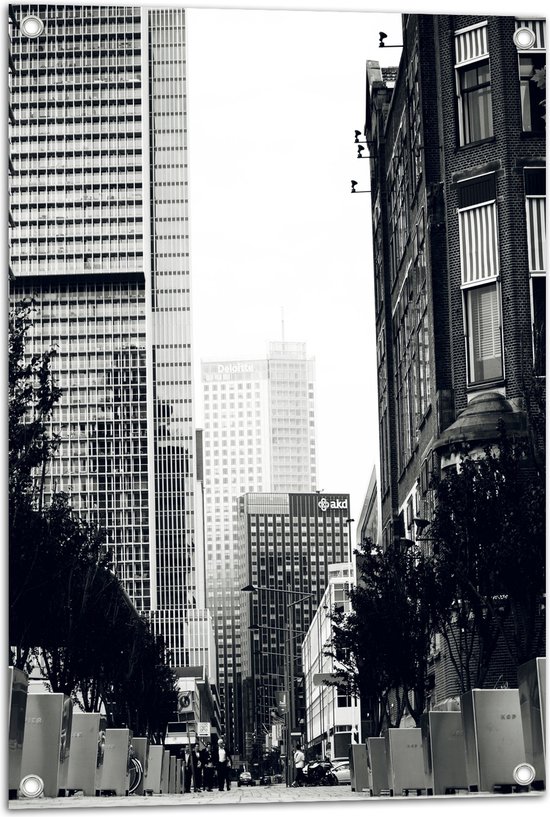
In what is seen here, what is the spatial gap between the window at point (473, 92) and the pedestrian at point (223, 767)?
441 inches

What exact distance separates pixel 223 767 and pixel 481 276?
385 inches

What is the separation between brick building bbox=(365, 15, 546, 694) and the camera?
721 inches

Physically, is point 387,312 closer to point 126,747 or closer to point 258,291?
point 126,747

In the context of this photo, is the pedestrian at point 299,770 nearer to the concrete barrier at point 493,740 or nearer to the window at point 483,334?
the window at point 483,334

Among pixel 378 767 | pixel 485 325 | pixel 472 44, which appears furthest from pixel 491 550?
pixel 472 44

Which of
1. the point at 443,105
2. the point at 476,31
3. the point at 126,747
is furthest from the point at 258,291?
the point at 443,105

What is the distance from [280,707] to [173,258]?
19.0m

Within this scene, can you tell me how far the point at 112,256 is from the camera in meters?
23.2

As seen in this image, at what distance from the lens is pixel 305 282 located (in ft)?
57.8

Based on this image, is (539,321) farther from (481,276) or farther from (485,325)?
(485,325)

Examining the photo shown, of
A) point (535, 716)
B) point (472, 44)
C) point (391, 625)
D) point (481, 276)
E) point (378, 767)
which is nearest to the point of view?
point (535, 716)

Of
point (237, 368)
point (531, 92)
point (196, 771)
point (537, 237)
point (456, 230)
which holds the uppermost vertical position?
point (456, 230)

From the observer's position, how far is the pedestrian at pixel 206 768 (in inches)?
803

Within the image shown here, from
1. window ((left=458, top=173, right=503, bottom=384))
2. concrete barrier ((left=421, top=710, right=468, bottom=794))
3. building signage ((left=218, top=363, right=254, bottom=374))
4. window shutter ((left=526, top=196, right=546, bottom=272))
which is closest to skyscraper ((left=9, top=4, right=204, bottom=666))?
building signage ((left=218, top=363, right=254, bottom=374))
